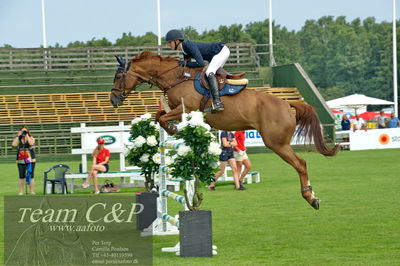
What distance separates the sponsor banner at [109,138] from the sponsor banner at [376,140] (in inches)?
604

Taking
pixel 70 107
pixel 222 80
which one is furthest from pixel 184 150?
pixel 70 107

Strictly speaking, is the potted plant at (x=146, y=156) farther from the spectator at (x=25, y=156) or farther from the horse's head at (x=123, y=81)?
the spectator at (x=25, y=156)

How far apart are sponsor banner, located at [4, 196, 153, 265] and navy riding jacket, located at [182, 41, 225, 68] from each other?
2.33m

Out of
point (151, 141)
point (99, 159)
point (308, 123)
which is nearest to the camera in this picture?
point (151, 141)

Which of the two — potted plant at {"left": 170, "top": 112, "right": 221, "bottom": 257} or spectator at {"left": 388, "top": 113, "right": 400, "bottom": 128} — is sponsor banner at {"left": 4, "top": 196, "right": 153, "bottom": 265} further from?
spectator at {"left": 388, "top": 113, "right": 400, "bottom": 128}

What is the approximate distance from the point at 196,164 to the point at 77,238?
2667 millimetres

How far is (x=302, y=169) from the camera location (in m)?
12.9

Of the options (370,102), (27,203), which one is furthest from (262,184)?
(370,102)

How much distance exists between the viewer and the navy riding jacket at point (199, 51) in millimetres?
12805

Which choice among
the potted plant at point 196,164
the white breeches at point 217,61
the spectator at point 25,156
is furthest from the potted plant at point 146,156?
the spectator at point 25,156

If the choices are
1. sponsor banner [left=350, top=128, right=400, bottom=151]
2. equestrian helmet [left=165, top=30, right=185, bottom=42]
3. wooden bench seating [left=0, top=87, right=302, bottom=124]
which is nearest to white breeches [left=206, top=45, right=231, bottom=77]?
equestrian helmet [left=165, top=30, right=185, bottom=42]

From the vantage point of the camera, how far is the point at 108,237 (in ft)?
38.9

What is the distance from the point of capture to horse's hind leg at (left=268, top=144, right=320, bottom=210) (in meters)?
12.8

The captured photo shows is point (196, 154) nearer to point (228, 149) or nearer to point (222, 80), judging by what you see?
point (222, 80)
